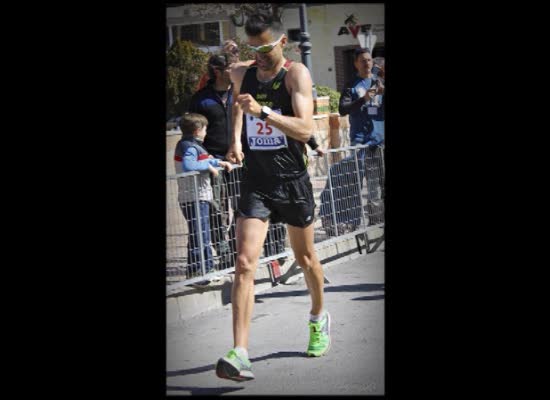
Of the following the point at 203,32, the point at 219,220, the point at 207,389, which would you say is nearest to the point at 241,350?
the point at 207,389

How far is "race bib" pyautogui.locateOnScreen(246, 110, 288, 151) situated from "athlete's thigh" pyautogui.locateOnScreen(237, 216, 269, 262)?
45 cm

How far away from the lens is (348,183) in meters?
9.05

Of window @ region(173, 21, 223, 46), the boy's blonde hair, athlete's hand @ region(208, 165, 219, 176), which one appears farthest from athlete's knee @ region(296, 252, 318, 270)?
window @ region(173, 21, 223, 46)

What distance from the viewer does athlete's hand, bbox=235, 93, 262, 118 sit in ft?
16.3

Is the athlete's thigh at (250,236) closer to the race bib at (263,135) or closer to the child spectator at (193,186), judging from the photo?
the race bib at (263,135)

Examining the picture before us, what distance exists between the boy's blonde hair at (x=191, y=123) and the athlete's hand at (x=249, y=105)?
223 centimetres

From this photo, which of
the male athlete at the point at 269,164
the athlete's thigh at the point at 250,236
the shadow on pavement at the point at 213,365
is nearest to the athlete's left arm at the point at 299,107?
the male athlete at the point at 269,164

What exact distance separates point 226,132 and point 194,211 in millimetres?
932

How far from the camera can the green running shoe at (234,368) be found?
4.90 metres

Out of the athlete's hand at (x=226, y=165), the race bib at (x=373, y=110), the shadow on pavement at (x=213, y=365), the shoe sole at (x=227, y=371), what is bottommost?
the shadow on pavement at (x=213, y=365)

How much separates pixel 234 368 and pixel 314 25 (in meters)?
6.50

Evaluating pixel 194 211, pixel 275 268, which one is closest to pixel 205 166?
pixel 194 211
